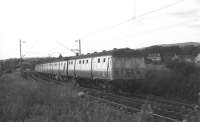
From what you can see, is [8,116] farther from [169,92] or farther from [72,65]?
[72,65]

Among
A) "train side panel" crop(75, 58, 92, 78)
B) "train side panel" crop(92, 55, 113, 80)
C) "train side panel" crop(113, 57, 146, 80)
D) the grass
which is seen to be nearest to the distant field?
the grass

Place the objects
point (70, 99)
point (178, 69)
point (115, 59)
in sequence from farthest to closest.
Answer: point (178, 69), point (115, 59), point (70, 99)

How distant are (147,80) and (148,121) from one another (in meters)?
11.6

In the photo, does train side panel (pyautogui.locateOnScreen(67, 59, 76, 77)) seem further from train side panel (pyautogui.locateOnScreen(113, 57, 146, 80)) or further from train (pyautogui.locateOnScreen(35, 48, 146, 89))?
train side panel (pyautogui.locateOnScreen(113, 57, 146, 80))

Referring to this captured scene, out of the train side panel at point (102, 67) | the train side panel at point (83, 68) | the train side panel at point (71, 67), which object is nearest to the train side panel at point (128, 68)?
the train side panel at point (102, 67)

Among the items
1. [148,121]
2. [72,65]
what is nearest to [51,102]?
[148,121]

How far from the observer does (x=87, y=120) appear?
23.0 feet

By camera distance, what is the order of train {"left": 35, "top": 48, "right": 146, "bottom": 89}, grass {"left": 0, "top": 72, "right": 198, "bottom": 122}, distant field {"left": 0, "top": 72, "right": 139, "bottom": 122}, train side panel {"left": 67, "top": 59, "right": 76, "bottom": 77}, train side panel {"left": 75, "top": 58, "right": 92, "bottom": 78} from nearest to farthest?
grass {"left": 0, "top": 72, "right": 198, "bottom": 122} → distant field {"left": 0, "top": 72, "right": 139, "bottom": 122} → train {"left": 35, "top": 48, "right": 146, "bottom": 89} → train side panel {"left": 75, "top": 58, "right": 92, "bottom": 78} → train side panel {"left": 67, "top": 59, "right": 76, "bottom": 77}

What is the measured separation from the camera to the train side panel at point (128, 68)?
1686 centimetres

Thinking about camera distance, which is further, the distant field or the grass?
the distant field

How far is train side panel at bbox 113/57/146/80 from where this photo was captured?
16.9 metres

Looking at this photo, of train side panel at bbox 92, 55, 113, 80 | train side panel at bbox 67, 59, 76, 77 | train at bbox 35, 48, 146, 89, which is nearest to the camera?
train at bbox 35, 48, 146, 89

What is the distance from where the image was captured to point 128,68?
17.6 meters

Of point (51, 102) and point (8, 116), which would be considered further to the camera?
point (51, 102)
